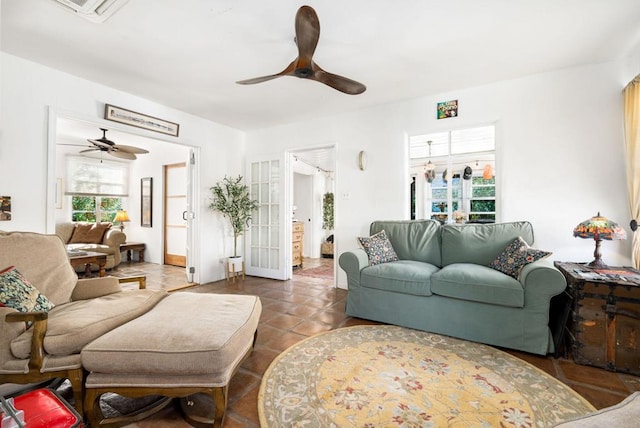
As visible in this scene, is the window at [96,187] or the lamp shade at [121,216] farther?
the lamp shade at [121,216]

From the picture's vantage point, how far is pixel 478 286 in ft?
7.49

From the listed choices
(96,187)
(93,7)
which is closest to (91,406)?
(93,7)

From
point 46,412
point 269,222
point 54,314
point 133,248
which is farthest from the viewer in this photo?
point 133,248

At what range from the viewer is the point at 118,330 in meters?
1.48

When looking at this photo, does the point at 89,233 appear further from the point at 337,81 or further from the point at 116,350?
the point at 337,81

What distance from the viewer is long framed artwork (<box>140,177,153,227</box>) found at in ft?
20.3

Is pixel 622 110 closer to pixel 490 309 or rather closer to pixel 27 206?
pixel 490 309

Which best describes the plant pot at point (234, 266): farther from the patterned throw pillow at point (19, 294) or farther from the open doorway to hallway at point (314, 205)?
the patterned throw pillow at point (19, 294)

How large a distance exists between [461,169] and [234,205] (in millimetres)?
→ 3368

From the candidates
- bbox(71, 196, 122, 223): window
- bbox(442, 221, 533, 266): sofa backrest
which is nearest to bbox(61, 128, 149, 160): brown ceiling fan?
bbox(71, 196, 122, 223): window

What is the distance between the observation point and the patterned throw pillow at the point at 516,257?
2.35m

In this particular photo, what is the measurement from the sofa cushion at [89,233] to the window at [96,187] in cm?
84

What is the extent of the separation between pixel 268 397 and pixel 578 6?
3.35 m

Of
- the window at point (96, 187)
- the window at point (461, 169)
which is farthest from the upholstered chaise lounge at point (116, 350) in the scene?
the window at point (96, 187)
